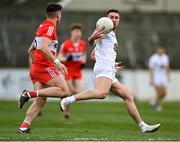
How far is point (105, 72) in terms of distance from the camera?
13.0 m

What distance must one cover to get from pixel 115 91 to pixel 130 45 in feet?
79.3

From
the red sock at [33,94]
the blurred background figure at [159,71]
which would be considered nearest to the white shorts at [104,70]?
the red sock at [33,94]

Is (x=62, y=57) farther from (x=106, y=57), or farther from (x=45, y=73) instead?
(x=106, y=57)

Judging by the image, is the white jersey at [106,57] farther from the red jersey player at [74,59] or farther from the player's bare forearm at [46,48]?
the red jersey player at [74,59]

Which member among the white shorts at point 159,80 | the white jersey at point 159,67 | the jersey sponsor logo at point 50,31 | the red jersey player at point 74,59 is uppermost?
the jersey sponsor logo at point 50,31

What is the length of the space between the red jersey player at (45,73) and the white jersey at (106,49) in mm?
799

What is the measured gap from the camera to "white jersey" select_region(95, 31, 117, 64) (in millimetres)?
13109

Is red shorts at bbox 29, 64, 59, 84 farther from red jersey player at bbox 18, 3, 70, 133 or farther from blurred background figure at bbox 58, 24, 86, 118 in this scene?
blurred background figure at bbox 58, 24, 86, 118

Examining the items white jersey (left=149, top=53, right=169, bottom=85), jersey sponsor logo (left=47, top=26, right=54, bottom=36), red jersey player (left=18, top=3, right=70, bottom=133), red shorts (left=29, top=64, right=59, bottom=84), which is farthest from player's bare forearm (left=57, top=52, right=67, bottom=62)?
white jersey (left=149, top=53, right=169, bottom=85)

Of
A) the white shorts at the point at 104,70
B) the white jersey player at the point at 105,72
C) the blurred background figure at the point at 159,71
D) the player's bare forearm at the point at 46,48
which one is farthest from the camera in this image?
the blurred background figure at the point at 159,71

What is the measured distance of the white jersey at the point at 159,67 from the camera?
92.5ft

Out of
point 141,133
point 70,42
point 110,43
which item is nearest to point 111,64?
point 110,43

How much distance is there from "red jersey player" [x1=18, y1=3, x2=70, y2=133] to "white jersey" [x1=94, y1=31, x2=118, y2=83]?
73 centimetres

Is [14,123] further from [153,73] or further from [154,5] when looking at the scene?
[154,5]
